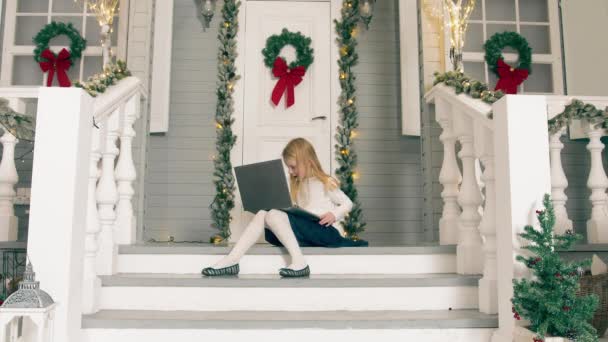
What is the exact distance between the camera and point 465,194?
293 centimetres

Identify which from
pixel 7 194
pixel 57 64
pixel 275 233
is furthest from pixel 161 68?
pixel 275 233

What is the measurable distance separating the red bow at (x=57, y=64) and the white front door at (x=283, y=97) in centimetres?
153

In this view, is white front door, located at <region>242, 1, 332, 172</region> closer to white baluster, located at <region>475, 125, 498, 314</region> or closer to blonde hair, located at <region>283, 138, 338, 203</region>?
blonde hair, located at <region>283, 138, 338, 203</region>

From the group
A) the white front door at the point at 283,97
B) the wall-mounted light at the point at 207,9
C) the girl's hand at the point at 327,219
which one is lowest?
the girl's hand at the point at 327,219

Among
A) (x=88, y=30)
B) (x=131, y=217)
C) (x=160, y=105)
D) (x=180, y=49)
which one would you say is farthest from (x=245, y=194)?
(x=88, y=30)

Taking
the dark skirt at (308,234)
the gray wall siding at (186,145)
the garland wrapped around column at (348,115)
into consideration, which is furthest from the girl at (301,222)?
the gray wall siding at (186,145)

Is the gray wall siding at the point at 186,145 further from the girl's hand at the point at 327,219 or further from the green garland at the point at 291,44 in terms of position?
the girl's hand at the point at 327,219

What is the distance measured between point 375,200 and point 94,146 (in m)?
2.88

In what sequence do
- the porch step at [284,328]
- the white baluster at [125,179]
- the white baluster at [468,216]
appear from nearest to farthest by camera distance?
the porch step at [284,328] < the white baluster at [468,216] < the white baluster at [125,179]

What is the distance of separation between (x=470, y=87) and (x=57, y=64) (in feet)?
11.7

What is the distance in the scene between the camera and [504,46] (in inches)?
193

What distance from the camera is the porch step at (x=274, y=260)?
2896 millimetres

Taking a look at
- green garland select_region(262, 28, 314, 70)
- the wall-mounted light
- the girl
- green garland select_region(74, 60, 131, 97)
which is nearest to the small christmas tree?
the girl

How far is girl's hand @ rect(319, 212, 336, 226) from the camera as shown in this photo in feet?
10.4
